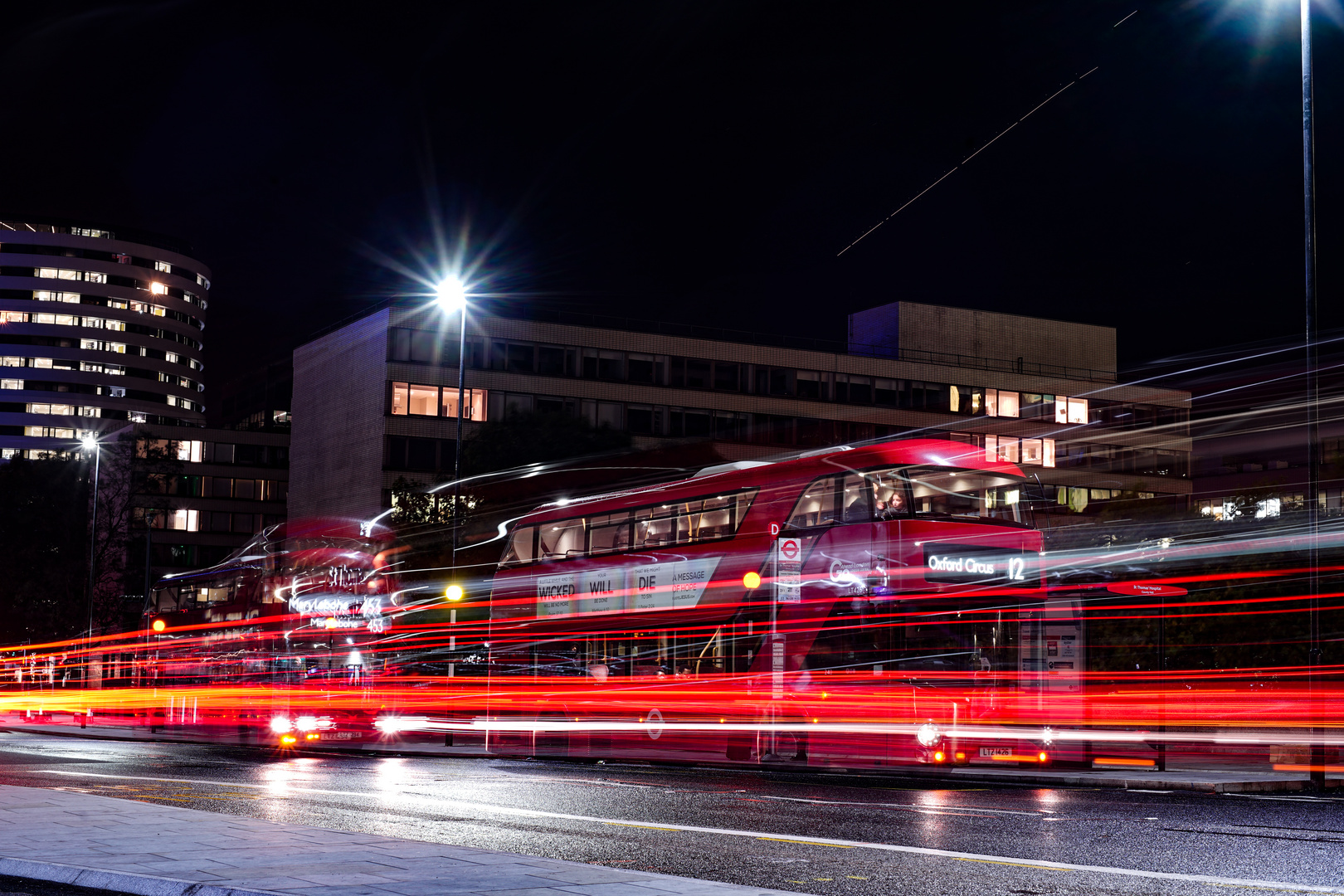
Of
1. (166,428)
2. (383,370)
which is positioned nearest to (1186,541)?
(383,370)

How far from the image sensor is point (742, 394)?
237 ft

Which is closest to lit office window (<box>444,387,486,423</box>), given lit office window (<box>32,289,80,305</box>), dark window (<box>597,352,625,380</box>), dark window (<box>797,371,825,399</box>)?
dark window (<box>597,352,625,380</box>)

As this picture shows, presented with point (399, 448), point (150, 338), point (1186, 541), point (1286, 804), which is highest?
point (150, 338)

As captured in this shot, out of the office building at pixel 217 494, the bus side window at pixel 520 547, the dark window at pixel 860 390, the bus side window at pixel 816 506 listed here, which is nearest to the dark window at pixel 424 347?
the dark window at pixel 860 390

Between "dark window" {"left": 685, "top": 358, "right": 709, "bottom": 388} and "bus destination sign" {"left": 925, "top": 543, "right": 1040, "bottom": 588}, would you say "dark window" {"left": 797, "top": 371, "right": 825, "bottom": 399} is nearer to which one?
"dark window" {"left": 685, "top": 358, "right": 709, "bottom": 388}

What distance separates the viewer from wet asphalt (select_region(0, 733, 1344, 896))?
9.81 metres

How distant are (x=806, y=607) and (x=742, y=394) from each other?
170ft

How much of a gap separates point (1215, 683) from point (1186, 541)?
9878 mm

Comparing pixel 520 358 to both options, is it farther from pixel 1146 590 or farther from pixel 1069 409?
pixel 1146 590

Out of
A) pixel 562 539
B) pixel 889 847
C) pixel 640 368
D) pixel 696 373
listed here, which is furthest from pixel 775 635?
pixel 696 373

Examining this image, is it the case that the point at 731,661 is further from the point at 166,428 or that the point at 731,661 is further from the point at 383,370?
the point at 166,428

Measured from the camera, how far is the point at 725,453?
6931 cm

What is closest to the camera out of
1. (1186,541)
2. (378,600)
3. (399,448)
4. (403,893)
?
(403,893)

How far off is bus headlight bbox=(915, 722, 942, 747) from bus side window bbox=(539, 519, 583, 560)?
24.2ft
